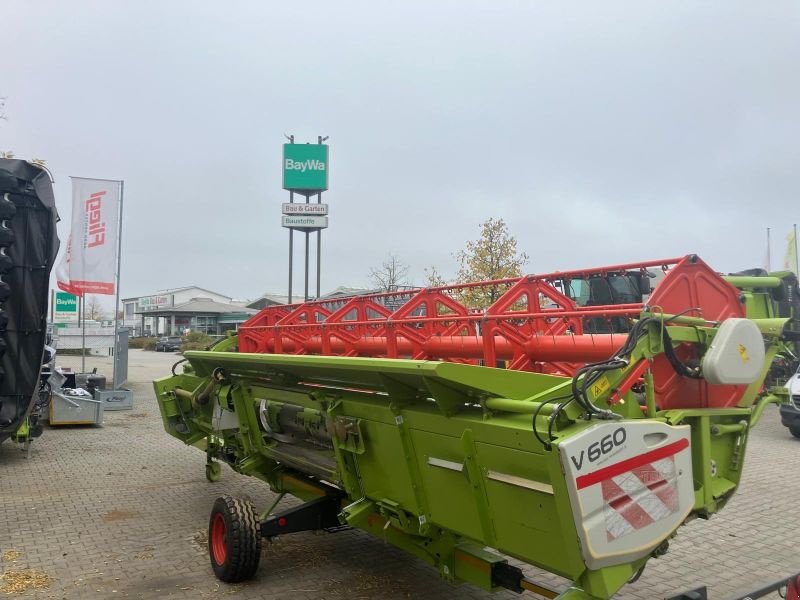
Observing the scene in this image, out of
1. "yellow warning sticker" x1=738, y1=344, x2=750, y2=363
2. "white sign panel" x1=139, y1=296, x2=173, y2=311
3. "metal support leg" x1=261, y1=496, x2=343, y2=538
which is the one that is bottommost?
"metal support leg" x1=261, y1=496, x2=343, y2=538

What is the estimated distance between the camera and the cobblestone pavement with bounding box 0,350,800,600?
4696 millimetres

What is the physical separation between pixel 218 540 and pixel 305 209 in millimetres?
17819

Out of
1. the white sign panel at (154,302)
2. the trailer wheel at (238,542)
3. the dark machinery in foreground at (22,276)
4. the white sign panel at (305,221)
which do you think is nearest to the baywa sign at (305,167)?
the white sign panel at (305,221)

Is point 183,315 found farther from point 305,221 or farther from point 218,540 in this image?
point 218,540

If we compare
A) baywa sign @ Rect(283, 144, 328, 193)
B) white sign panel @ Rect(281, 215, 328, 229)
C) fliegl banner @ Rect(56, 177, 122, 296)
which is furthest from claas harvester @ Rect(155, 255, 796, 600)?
baywa sign @ Rect(283, 144, 328, 193)

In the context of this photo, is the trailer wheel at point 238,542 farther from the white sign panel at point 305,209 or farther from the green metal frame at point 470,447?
the white sign panel at point 305,209

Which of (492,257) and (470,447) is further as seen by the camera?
(492,257)

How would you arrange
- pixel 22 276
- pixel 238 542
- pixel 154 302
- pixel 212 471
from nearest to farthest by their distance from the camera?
1. pixel 238 542
2. pixel 22 276
3. pixel 212 471
4. pixel 154 302

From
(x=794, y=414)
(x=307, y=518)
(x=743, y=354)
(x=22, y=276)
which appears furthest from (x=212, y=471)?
(x=794, y=414)

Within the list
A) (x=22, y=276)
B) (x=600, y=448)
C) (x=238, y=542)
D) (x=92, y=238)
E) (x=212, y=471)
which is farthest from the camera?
(x=92, y=238)

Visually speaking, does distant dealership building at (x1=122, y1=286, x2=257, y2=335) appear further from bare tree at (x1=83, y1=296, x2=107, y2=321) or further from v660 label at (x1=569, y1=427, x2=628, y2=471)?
v660 label at (x1=569, y1=427, x2=628, y2=471)

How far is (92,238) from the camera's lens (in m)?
15.4

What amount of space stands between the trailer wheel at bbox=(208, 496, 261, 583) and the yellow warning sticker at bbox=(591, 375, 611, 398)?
116 inches

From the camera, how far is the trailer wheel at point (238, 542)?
4605 millimetres
